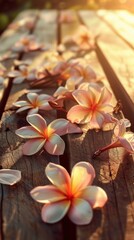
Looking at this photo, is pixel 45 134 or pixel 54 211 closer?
pixel 54 211

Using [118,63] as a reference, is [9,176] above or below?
above

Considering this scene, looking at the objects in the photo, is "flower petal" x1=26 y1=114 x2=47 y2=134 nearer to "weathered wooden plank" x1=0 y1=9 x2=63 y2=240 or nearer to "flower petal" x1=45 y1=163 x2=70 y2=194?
"weathered wooden plank" x1=0 y1=9 x2=63 y2=240

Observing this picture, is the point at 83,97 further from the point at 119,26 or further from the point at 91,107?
the point at 119,26

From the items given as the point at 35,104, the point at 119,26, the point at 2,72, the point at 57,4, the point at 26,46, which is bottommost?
the point at 57,4

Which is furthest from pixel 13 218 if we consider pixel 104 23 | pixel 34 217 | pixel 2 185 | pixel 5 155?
pixel 104 23

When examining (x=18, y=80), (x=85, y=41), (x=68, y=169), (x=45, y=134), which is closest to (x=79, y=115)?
(x=45, y=134)

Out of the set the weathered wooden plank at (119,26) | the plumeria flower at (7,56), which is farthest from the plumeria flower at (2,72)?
the weathered wooden plank at (119,26)

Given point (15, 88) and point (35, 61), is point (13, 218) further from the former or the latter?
point (35, 61)

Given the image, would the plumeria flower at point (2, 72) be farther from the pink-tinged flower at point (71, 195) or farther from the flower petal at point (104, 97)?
the pink-tinged flower at point (71, 195)
